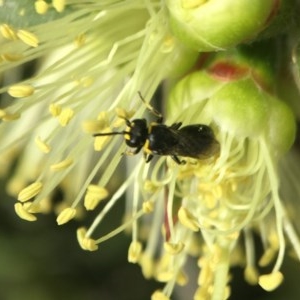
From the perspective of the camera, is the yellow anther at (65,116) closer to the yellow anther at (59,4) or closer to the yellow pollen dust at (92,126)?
the yellow pollen dust at (92,126)

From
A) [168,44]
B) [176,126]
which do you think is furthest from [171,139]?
[168,44]

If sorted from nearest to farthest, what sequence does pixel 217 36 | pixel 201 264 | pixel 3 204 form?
1. pixel 217 36
2. pixel 201 264
3. pixel 3 204

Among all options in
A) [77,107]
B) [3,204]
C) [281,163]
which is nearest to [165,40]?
[77,107]

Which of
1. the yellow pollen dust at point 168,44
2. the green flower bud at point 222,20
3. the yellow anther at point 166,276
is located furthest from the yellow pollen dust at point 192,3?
the yellow anther at point 166,276

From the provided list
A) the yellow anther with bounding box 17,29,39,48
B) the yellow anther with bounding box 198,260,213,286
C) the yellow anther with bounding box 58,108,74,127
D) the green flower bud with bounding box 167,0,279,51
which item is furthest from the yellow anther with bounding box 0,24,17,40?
the yellow anther with bounding box 198,260,213,286

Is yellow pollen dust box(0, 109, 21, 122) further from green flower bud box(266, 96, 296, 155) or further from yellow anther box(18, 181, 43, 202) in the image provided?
green flower bud box(266, 96, 296, 155)

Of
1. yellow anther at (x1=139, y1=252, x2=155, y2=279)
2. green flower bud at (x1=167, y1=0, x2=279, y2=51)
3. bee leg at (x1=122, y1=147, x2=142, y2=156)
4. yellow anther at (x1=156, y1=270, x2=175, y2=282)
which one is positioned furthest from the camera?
yellow anther at (x1=139, y1=252, x2=155, y2=279)

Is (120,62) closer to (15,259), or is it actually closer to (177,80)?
(177,80)

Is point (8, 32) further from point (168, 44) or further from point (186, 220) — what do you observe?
point (186, 220)
